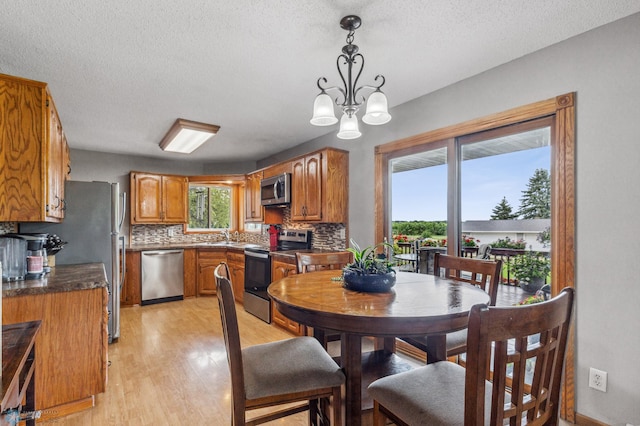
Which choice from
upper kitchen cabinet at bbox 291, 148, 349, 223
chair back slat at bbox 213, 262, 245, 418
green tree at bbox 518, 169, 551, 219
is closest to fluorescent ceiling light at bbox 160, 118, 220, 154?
upper kitchen cabinet at bbox 291, 148, 349, 223

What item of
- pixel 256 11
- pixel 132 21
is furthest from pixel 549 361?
pixel 132 21

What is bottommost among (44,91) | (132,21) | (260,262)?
(260,262)

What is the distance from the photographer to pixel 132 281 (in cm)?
493

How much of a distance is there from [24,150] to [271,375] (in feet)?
6.83

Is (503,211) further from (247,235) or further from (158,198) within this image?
(158,198)

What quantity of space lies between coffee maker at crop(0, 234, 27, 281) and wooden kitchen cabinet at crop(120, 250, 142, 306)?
2.62m

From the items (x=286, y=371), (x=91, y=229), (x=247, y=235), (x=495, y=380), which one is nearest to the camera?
(x=495, y=380)

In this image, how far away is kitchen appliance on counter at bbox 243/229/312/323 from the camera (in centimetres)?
420

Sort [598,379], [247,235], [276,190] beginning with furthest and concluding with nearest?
[247,235]
[276,190]
[598,379]

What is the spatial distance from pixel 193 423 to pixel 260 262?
7.86 ft

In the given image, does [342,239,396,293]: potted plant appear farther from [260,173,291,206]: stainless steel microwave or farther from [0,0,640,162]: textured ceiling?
[260,173,291,206]: stainless steel microwave

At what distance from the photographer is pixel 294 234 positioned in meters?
4.68

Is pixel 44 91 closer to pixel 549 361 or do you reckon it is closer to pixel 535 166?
pixel 549 361

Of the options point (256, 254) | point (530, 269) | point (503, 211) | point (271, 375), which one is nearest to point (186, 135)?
point (256, 254)
